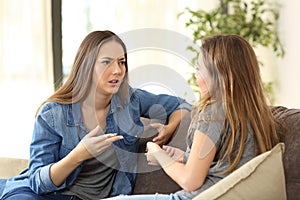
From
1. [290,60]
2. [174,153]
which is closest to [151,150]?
[174,153]

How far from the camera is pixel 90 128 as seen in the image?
2.15 metres

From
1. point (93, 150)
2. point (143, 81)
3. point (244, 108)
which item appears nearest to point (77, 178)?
point (93, 150)

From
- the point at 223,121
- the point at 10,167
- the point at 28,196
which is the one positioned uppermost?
the point at 223,121

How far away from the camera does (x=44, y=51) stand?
427 cm

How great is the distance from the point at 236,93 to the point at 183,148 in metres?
0.39

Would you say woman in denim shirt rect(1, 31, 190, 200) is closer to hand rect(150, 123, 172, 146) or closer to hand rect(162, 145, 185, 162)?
hand rect(150, 123, 172, 146)

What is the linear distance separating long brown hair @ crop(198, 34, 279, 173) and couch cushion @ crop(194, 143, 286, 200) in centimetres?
Answer: 23

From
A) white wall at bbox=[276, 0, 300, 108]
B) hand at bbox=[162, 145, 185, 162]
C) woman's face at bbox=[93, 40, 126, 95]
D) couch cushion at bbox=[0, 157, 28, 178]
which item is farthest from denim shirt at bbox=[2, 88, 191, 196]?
white wall at bbox=[276, 0, 300, 108]

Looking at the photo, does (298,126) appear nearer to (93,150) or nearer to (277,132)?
(277,132)

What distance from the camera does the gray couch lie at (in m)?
1.82

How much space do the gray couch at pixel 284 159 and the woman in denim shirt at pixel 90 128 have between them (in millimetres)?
31

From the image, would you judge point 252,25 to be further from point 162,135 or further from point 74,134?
point 74,134

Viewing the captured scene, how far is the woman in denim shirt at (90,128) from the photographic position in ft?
6.77

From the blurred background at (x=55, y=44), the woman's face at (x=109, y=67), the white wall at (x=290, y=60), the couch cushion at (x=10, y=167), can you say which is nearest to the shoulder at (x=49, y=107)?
the woman's face at (x=109, y=67)
